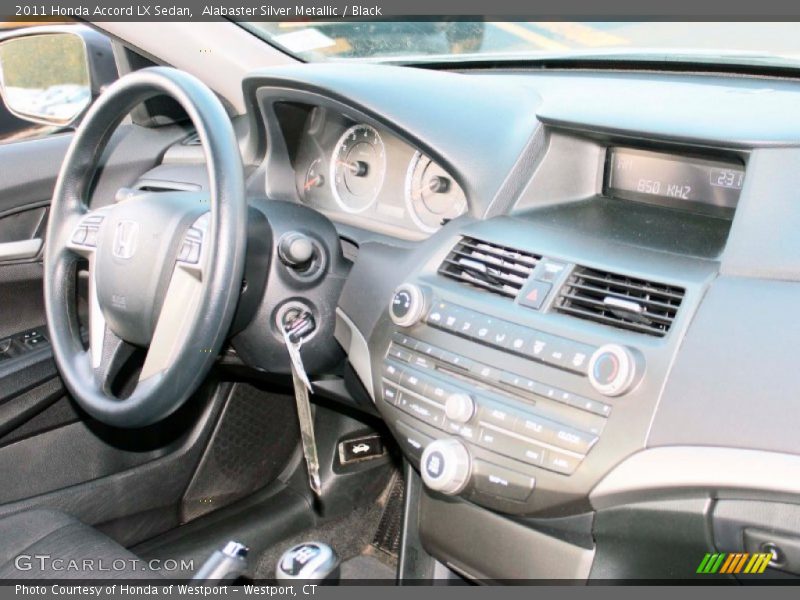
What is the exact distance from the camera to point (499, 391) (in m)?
1.38

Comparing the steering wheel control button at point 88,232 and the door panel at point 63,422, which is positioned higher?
the steering wheel control button at point 88,232

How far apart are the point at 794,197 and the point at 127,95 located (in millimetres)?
1132

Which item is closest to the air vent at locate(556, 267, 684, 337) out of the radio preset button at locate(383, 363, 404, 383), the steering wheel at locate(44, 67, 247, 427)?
the radio preset button at locate(383, 363, 404, 383)

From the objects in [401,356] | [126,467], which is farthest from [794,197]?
[126,467]

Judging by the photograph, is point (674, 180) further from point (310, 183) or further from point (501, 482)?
point (310, 183)

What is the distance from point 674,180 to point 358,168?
0.69 metres

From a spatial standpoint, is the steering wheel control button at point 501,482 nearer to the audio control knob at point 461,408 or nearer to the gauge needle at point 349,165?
the audio control knob at point 461,408

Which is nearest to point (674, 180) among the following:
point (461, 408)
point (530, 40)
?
point (461, 408)

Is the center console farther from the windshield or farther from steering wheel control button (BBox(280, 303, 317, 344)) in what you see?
the windshield

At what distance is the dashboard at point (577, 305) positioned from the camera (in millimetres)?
1188

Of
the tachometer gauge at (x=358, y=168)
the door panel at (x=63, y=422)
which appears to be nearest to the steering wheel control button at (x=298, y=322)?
the tachometer gauge at (x=358, y=168)

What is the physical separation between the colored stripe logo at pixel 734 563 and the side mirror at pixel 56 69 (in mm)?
1993

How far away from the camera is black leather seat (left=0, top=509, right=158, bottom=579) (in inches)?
65.2

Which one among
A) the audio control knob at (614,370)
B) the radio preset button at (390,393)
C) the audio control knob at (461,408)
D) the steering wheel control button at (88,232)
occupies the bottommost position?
the radio preset button at (390,393)
